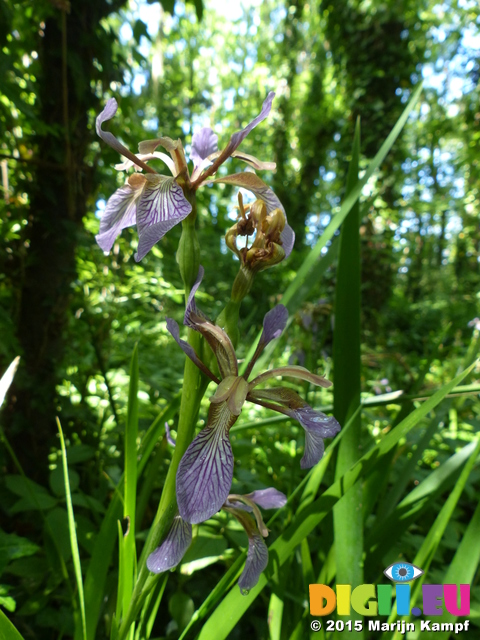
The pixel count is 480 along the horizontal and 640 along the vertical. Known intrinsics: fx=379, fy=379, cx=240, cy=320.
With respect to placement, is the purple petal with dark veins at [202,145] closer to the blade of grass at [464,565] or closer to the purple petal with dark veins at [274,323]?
the purple petal with dark veins at [274,323]

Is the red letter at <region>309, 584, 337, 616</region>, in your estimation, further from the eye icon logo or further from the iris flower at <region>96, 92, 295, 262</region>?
the iris flower at <region>96, 92, 295, 262</region>

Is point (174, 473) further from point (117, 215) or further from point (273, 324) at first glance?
point (117, 215)

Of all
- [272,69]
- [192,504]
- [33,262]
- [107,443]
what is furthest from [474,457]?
[272,69]

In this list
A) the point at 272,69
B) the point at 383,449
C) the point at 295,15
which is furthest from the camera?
the point at 272,69

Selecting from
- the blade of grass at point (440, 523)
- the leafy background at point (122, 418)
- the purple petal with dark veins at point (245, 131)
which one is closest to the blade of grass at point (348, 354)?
the leafy background at point (122, 418)

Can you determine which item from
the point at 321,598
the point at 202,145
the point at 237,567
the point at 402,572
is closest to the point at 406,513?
the point at 402,572

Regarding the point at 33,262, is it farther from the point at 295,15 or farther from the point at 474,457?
the point at 295,15

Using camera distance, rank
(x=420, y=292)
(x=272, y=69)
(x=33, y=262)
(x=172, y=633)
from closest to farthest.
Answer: (x=172, y=633)
(x=33, y=262)
(x=272, y=69)
(x=420, y=292)
